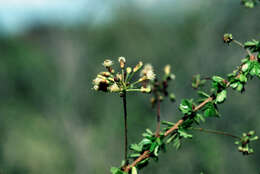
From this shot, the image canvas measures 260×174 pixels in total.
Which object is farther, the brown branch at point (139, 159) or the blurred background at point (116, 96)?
the blurred background at point (116, 96)

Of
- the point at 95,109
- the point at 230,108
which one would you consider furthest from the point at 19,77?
the point at 230,108

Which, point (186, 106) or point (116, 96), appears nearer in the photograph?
point (186, 106)

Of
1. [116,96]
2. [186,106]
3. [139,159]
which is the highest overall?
[116,96]

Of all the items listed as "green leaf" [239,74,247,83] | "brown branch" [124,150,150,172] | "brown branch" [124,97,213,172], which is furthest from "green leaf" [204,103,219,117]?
"brown branch" [124,150,150,172]

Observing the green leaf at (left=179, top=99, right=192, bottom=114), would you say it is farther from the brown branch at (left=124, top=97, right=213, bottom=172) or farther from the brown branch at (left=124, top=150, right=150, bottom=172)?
the brown branch at (left=124, top=150, right=150, bottom=172)

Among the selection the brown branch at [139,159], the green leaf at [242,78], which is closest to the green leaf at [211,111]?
the green leaf at [242,78]

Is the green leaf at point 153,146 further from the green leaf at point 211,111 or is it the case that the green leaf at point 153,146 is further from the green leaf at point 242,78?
the green leaf at point 242,78

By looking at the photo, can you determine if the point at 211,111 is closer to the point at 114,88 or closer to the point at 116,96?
the point at 114,88

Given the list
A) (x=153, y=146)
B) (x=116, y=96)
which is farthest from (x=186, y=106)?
(x=116, y=96)
